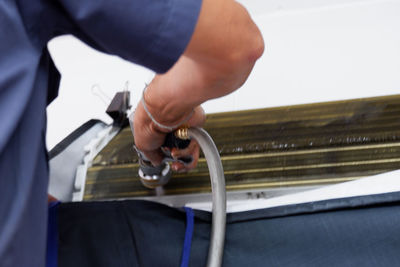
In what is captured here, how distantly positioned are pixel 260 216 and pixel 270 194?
20cm

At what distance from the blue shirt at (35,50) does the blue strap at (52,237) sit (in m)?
0.27

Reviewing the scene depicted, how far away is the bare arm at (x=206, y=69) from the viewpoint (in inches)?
18.7

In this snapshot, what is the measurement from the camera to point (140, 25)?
431 mm

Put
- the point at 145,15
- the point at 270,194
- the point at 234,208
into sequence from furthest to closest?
the point at 270,194
the point at 234,208
the point at 145,15

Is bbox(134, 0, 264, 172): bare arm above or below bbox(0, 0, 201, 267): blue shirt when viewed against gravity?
above

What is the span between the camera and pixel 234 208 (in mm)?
910

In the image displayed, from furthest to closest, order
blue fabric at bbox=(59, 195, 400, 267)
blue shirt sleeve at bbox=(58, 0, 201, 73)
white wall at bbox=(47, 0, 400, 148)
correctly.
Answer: white wall at bbox=(47, 0, 400, 148)
blue fabric at bbox=(59, 195, 400, 267)
blue shirt sleeve at bbox=(58, 0, 201, 73)

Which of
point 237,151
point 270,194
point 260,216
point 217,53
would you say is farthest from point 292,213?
point 217,53

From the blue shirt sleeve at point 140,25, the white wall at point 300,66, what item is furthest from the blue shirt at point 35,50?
the white wall at point 300,66

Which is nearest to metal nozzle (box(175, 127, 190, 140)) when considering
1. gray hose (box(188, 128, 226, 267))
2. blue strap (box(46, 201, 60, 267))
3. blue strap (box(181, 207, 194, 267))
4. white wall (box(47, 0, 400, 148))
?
gray hose (box(188, 128, 226, 267))

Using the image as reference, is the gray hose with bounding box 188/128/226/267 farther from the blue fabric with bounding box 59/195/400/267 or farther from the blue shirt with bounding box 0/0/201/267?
the blue shirt with bounding box 0/0/201/267

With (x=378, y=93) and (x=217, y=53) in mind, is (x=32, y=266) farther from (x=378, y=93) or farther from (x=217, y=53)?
(x=378, y=93)

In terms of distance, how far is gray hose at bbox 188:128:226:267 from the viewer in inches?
30.3

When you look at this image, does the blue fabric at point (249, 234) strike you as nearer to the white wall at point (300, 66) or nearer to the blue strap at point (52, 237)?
the blue strap at point (52, 237)
